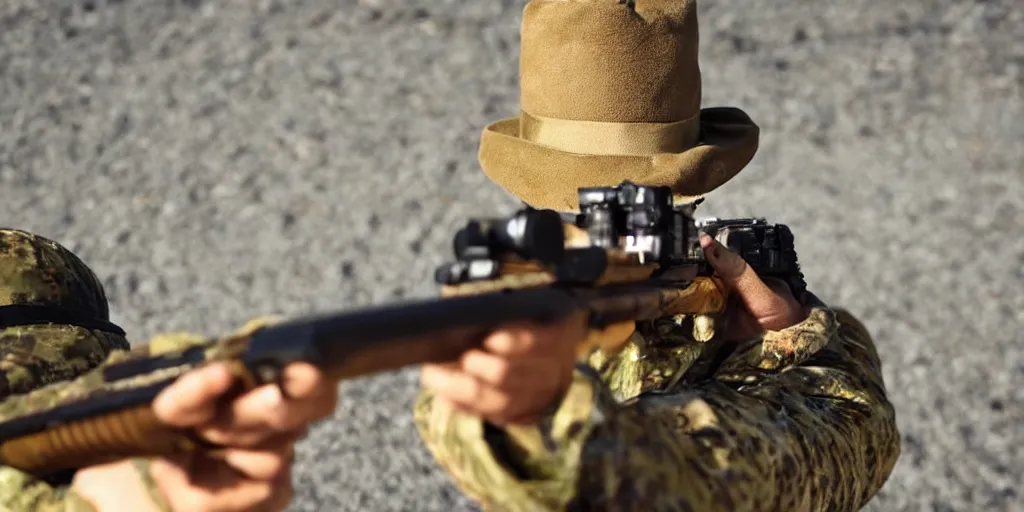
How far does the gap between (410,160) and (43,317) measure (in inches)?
209

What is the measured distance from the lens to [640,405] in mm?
1618

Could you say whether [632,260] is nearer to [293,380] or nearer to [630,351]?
[630,351]

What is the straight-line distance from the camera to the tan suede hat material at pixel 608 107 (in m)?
2.29

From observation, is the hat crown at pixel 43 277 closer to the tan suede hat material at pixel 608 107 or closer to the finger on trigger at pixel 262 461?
the tan suede hat material at pixel 608 107

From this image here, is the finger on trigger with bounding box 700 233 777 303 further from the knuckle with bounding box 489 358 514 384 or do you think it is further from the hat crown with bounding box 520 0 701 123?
the knuckle with bounding box 489 358 514 384

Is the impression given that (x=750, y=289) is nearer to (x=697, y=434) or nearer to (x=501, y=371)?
(x=697, y=434)

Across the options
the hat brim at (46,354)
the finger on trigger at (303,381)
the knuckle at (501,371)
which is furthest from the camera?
the hat brim at (46,354)

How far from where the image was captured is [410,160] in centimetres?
735

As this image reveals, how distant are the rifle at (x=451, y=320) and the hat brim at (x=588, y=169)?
32 centimetres

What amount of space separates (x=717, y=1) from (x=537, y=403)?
7263 mm

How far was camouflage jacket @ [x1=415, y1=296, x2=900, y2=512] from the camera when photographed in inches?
53.7

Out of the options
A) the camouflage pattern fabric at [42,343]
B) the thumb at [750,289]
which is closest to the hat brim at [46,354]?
the camouflage pattern fabric at [42,343]

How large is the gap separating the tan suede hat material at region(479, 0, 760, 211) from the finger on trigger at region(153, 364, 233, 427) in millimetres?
1249

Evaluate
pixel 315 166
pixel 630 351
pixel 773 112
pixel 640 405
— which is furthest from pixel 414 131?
pixel 640 405
